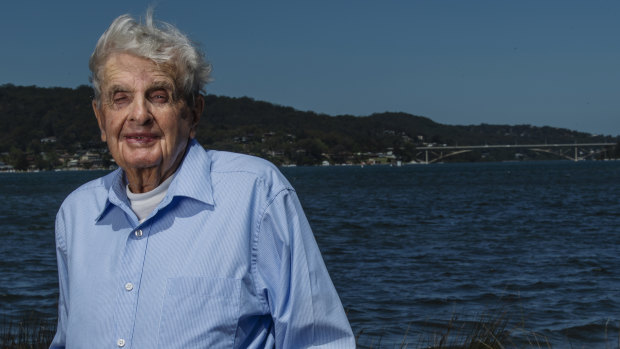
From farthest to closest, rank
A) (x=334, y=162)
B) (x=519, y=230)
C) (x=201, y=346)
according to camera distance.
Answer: (x=334, y=162) → (x=519, y=230) → (x=201, y=346)

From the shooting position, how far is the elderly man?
6.84 feet

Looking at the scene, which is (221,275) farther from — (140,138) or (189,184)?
(140,138)

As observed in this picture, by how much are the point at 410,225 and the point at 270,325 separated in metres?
27.9

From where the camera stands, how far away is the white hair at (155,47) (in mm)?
2281

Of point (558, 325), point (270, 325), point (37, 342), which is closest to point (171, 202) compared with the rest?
point (270, 325)

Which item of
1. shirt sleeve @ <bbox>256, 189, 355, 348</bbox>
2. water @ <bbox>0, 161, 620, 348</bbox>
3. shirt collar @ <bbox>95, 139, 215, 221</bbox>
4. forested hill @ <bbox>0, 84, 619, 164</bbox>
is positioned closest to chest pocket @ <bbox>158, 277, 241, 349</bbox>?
shirt sleeve @ <bbox>256, 189, 355, 348</bbox>

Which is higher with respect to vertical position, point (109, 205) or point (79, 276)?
point (109, 205)

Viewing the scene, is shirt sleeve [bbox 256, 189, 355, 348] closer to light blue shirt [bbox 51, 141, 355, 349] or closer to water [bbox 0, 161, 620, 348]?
light blue shirt [bbox 51, 141, 355, 349]

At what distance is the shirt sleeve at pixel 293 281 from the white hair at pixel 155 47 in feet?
1.81

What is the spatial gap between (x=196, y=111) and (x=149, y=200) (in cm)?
35

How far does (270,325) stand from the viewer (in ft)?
7.19

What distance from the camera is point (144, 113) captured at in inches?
91.8

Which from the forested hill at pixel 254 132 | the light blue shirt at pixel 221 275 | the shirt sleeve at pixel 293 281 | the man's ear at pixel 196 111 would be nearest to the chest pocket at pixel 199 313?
the light blue shirt at pixel 221 275

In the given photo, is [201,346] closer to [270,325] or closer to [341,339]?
[270,325]
